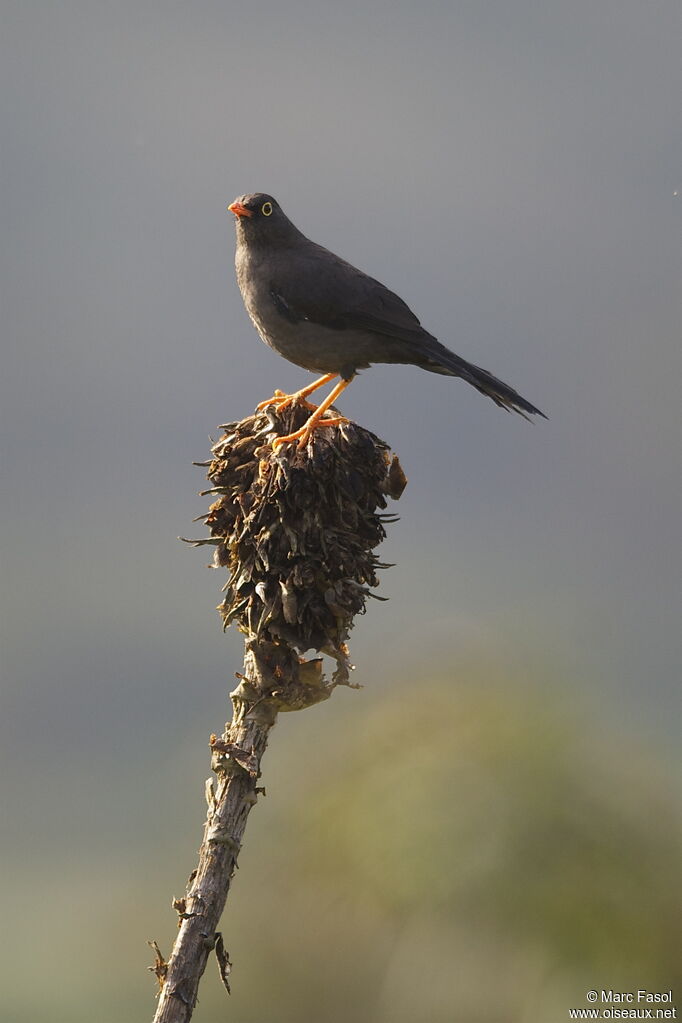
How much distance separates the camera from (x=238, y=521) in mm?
6094

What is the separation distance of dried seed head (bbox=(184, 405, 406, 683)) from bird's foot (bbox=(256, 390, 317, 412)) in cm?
44

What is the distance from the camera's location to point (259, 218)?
28.4 feet

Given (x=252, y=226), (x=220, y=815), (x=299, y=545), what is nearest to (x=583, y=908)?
(x=220, y=815)

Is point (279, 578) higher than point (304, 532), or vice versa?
point (304, 532)

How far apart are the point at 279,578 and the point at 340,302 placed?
305cm

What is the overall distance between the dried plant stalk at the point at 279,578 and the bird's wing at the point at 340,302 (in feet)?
6.72

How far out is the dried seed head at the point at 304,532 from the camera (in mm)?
5867

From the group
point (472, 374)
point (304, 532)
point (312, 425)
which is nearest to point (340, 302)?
point (472, 374)

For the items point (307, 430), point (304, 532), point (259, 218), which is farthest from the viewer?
point (259, 218)

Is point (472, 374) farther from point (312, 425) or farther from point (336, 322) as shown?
point (312, 425)

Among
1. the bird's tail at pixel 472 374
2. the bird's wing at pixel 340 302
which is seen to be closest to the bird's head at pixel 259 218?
the bird's wing at pixel 340 302

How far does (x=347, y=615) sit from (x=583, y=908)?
18.0 ft

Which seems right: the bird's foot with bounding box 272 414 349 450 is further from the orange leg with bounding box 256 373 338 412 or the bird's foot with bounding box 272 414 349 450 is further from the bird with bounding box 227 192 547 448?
the bird with bounding box 227 192 547 448

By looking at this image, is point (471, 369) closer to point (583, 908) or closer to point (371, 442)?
point (371, 442)
